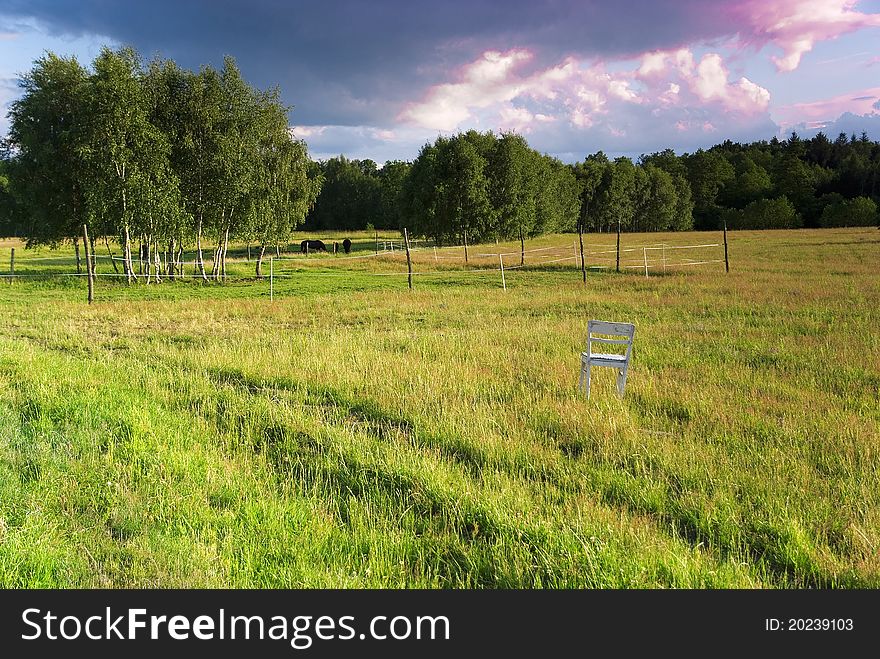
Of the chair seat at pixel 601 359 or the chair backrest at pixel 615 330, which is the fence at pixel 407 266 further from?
the chair seat at pixel 601 359

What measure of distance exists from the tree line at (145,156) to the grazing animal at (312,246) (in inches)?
734

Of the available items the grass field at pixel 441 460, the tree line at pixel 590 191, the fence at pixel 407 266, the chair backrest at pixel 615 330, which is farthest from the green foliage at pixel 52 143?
the tree line at pixel 590 191

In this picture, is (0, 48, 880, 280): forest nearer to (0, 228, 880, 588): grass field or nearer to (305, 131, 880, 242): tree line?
(305, 131, 880, 242): tree line

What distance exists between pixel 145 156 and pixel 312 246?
27.3m

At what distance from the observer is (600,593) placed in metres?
3.08

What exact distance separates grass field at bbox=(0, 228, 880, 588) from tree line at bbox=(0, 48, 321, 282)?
14.5m

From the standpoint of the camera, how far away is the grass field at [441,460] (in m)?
3.57

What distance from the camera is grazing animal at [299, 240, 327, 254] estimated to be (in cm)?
5055

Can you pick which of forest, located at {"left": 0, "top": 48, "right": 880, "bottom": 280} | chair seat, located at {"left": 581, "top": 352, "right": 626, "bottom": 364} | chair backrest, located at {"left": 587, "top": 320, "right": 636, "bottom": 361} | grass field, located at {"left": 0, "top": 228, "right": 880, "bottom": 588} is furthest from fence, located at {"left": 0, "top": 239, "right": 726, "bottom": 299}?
chair seat, located at {"left": 581, "top": 352, "right": 626, "bottom": 364}

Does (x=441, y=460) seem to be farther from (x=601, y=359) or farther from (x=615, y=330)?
(x=615, y=330)

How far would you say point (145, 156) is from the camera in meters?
25.0

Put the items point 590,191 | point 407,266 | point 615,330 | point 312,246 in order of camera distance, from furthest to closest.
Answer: point 590,191 < point 312,246 < point 407,266 < point 615,330

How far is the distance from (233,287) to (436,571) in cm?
2495

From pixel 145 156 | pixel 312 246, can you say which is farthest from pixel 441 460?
pixel 312 246
